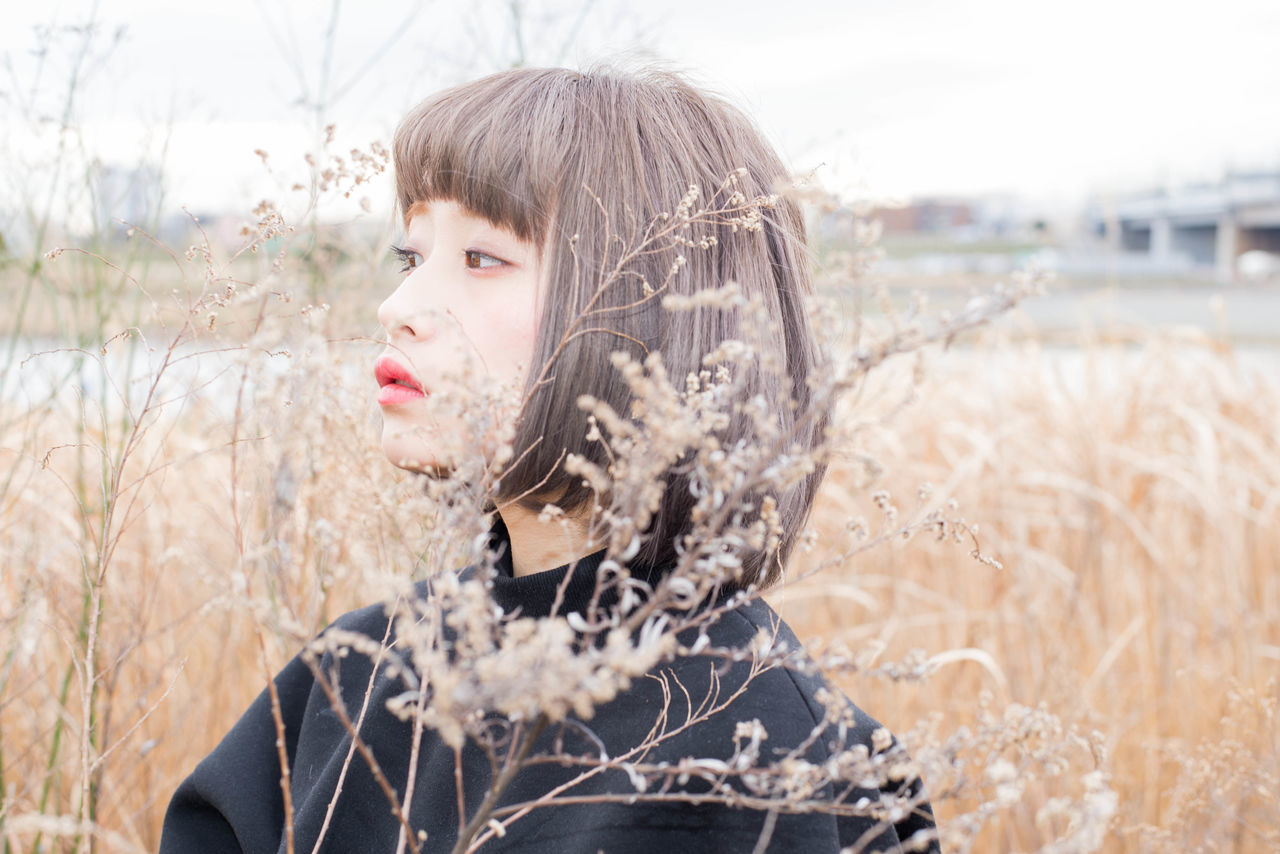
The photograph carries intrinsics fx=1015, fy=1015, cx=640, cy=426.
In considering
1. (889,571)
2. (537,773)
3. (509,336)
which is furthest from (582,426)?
(889,571)

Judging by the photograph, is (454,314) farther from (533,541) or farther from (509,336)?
(533,541)

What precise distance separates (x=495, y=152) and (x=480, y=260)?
0.12 meters

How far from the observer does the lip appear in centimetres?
105

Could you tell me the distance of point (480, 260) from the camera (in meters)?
1.09

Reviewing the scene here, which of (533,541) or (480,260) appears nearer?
(480,260)

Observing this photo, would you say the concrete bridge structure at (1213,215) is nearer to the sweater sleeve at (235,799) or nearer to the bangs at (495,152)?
the bangs at (495,152)

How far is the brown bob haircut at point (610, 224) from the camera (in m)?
1.04

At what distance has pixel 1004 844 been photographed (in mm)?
2070

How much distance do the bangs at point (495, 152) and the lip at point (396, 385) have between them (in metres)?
0.19

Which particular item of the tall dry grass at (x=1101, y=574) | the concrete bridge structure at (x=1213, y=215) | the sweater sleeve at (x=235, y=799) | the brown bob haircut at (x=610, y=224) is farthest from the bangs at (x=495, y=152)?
the concrete bridge structure at (x=1213, y=215)

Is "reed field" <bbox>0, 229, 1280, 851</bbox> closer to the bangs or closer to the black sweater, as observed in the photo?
the black sweater

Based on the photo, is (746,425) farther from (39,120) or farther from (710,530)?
(39,120)

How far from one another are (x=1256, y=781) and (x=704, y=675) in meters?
→ 1.01

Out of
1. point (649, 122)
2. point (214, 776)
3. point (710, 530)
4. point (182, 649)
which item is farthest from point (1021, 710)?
point (182, 649)
